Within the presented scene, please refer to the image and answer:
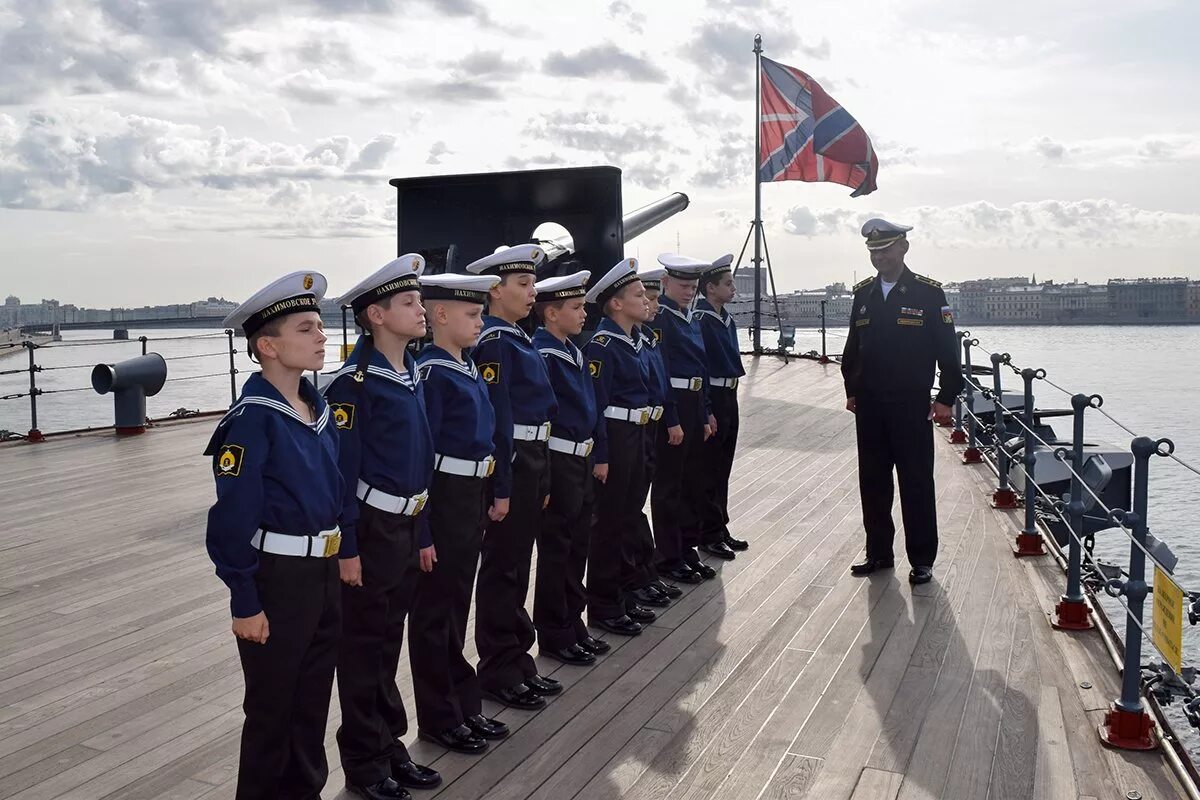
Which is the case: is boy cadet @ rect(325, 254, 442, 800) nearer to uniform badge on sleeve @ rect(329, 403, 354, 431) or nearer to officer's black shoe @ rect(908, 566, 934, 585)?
uniform badge on sleeve @ rect(329, 403, 354, 431)

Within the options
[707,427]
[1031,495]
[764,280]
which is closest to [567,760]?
[707,427]

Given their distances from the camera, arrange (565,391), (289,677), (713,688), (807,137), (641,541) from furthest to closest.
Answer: (807,137) → (641,541) → (565,391) → (713,688) → (289,677)

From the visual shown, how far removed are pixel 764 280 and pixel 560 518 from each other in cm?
1743

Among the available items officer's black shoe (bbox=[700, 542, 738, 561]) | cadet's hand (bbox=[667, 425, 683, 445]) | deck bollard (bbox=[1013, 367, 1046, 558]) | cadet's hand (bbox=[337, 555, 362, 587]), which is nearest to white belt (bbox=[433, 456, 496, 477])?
cadet's hand (bbox=[337, 555, 362, 587])

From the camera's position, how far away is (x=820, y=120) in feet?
56.0

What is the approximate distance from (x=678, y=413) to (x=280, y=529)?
2.89 m

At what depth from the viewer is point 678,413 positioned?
5.06 metres

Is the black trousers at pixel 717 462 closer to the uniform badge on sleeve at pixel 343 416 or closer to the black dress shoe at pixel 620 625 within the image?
the black dress shoe at pixel 620 625

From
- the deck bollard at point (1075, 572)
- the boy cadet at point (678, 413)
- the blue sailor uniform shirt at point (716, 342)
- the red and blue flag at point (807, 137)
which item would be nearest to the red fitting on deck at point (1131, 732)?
the deck bollard at point (1075, 572)

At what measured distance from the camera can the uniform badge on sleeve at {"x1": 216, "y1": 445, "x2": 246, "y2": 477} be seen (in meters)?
2.30

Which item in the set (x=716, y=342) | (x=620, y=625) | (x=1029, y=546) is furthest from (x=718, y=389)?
(x=1029, y=546)

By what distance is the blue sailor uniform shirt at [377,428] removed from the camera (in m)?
2.73

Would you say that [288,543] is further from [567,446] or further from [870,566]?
[870,566]

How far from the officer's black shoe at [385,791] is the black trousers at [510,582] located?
68 cm
